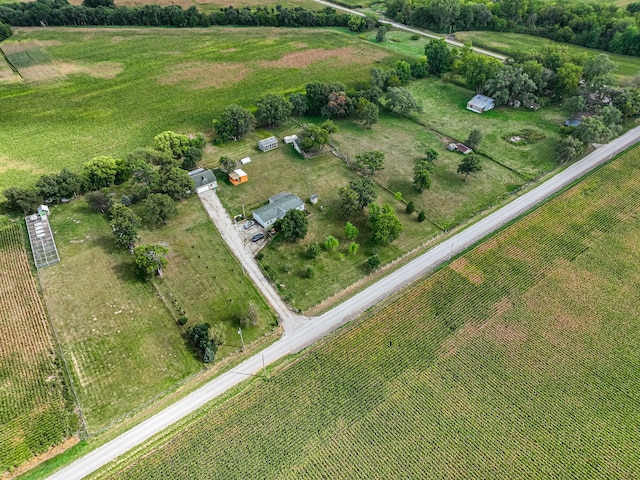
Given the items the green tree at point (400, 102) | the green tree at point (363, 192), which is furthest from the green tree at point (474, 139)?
the green tree at point (363, 192)

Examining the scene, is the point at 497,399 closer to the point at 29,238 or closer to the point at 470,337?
the point at 470,337

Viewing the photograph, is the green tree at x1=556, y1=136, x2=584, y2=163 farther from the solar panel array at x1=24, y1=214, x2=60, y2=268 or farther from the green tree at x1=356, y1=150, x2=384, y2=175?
the solar panel array at x1=24, y1=214, x2=60, y2=268

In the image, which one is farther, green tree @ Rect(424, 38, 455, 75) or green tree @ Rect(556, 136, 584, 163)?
green tree @ Rect(424, 38, 455, 75)

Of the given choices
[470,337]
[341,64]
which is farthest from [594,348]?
[341,64]

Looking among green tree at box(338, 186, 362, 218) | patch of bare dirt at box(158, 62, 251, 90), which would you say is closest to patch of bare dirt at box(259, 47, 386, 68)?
patch of bare dirt at box(158, 62, 251, 90)

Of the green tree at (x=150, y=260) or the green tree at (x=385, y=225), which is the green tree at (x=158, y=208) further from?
the green tree at (x=385, y=225)
